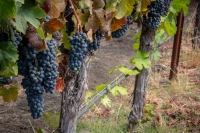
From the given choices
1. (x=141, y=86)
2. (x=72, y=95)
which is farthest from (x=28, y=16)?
(x=141, y=86)

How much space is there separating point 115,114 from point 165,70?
2436mm

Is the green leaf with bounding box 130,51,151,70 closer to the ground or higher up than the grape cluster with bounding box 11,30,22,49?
closer to the ground

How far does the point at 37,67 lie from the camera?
158cm

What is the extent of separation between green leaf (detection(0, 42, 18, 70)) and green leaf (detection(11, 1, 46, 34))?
0.32 feet

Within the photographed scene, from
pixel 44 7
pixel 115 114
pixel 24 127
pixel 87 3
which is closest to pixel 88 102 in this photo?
pixel 24 127

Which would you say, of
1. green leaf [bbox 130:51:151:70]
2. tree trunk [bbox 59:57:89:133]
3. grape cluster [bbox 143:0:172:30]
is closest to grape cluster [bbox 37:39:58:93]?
tree trunk [bbox 59:57:89:133]

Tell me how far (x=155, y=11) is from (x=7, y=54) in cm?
193

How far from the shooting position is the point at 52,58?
160 centimetres

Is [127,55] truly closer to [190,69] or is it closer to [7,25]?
[190,69]

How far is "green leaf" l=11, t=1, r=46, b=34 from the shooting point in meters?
1.33

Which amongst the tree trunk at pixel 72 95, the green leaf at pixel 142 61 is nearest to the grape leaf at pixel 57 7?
the tree trunk at pixel 72 95

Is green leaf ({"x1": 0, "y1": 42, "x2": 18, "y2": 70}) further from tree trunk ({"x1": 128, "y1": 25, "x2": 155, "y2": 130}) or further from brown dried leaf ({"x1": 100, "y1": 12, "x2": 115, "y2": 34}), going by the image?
tree trunk ({"x1": 128, "y1": 25, "x2": 155, "y2": 130})

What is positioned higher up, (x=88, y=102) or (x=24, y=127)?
(x=88, y=102)

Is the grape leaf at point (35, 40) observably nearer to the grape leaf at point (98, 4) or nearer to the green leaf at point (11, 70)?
the green leaf at point (11, 70)
